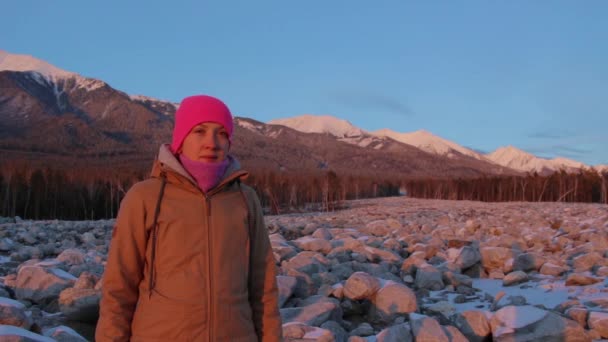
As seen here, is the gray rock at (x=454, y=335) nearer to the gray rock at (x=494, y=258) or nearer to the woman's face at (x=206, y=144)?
the woman's face at (x=206, y=144)

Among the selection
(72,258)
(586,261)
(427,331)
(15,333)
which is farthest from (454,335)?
(72,258)

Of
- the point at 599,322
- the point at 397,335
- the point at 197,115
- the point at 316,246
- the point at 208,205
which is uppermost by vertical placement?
the point at 197,115

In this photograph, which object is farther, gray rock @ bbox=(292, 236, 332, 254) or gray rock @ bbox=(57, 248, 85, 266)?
gray rock @ bbox=(292, 236, 332, 254)

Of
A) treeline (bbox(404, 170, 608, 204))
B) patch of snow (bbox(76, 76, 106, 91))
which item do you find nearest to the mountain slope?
patch of snow (bbox(76, 76, 106, 91))

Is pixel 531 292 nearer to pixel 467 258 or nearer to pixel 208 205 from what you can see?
pixel 467 258

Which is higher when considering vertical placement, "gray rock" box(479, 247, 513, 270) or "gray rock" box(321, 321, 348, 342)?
"gray rock" box(479, 247, 513, 270)

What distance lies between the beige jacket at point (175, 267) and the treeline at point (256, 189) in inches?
1053

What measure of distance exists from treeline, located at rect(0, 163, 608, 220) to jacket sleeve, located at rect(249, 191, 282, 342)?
87.4 feet

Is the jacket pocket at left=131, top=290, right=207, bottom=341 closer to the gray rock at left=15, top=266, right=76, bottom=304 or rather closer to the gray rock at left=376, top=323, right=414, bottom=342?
the gray rock at left=376, top=323, right=414, bottom=342

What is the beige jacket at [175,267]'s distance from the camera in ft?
6.98

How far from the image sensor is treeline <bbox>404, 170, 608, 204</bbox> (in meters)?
37.7

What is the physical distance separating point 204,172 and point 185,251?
351 millimetres

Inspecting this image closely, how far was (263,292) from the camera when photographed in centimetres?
246

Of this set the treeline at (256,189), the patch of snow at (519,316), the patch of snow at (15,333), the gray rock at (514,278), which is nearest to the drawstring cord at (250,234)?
the patch of snow at (15,333)
